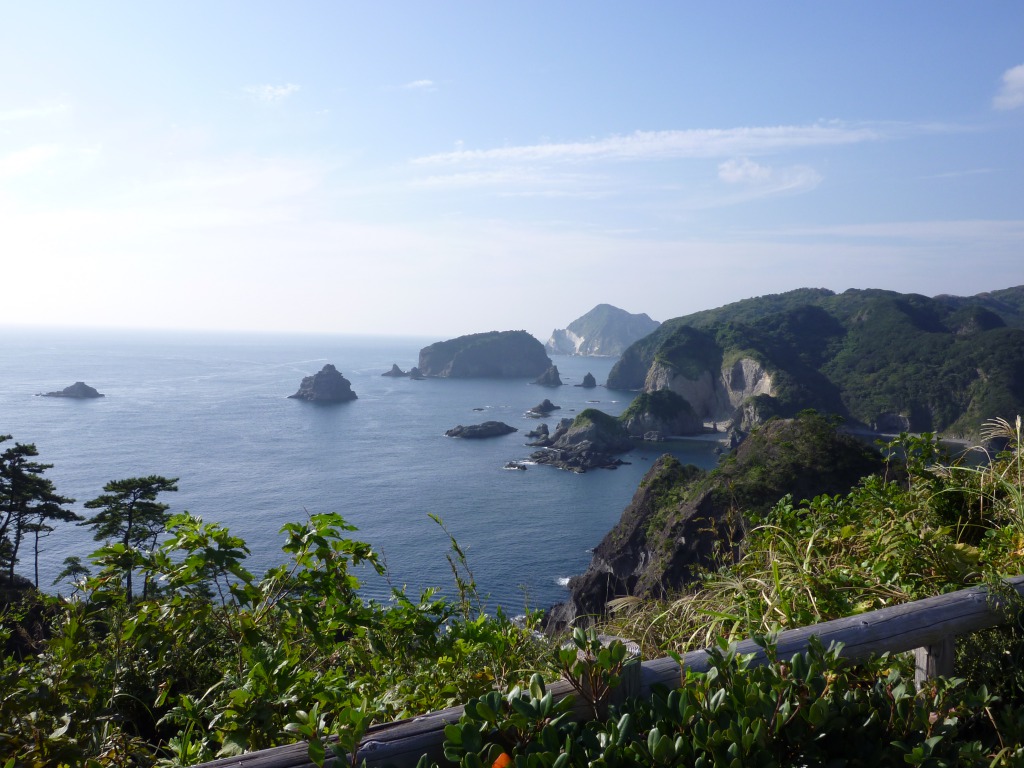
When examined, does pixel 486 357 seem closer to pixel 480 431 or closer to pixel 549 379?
pixel 549 379

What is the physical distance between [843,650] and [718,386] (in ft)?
301

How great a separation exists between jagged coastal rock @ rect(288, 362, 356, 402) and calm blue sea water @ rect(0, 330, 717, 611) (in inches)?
81.2

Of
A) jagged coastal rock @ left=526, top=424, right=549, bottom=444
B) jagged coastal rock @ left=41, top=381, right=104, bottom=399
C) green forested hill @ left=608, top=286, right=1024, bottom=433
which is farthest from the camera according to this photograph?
jagged coastal rock @ left=41, top=381, right=104, bottom=399

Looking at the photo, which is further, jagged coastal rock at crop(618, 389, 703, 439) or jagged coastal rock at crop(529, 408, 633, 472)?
jagged coastal rock at crop(618, 389, 703, 439)

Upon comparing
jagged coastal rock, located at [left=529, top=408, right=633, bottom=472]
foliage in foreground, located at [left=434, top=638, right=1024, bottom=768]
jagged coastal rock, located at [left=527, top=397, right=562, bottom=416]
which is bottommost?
jagged coastal rock, located at [left=529, top=408, right=633, bottom=472]

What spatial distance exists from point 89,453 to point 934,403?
78.6m

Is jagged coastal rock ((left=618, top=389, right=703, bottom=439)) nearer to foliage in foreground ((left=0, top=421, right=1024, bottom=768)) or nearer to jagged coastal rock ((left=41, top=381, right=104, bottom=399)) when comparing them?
jagged coastal rock ((left=41, top=381, right=104, bottom=399))

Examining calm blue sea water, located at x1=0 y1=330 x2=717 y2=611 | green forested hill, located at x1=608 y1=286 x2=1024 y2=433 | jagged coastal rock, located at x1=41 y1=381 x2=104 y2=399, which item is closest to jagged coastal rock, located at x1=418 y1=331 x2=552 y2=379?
green forested hill, located at x1=608 y1=286 x2=1024 y2=433

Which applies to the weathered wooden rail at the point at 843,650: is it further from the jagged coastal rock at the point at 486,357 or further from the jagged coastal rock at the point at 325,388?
the jagged coastal rock at the point at 486,357

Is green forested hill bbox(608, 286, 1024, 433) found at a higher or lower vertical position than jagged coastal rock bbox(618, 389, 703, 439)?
higher

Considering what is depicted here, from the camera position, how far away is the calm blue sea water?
33656mm

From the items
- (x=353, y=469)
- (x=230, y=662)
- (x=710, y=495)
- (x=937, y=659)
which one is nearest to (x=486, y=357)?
(x=353, y=469)

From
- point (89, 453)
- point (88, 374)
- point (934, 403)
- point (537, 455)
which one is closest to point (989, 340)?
point (934, 403)

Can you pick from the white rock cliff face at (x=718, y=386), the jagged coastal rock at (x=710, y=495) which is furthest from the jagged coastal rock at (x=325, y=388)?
the jagged coastal rock at (x=710, y=495)
